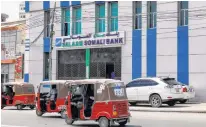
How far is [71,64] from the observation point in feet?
109

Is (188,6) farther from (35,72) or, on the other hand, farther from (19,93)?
(35,72)

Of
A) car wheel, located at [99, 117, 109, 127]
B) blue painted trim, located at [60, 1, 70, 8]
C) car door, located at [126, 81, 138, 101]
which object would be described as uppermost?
blue painted trim, located at [60, 1, 70, 8]

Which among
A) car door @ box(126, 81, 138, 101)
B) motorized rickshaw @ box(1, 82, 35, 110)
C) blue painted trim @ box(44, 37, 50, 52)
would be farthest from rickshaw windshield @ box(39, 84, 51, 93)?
blue painted trim @ box(44, 37, 50, 52)

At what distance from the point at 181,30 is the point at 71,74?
10.1 metres

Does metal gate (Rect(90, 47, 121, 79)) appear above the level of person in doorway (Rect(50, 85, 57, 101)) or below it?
above

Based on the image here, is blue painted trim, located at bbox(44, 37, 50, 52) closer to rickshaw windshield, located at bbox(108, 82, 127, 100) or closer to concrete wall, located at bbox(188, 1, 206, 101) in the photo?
concrete wall, located at bbox(188, 1, 206, 101)

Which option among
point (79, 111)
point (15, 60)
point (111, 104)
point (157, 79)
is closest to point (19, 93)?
point (157, 79)

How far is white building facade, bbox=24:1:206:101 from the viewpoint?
87.7 ft

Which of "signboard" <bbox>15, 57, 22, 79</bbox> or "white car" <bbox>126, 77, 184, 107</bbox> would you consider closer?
"white car" <bbox>126, 77, 184, 107</bbox>

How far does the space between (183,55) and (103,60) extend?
6670 millimetres

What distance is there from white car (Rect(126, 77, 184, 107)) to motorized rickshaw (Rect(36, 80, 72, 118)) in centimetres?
588

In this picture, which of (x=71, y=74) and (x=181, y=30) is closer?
(x=181, y=30)

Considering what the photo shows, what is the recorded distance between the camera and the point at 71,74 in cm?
3334

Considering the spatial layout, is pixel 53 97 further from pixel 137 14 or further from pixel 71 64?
pixel 71 64
